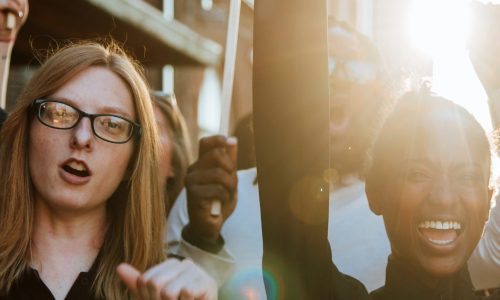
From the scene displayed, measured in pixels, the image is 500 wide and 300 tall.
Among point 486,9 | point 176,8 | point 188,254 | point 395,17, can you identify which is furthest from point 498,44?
point 176,8

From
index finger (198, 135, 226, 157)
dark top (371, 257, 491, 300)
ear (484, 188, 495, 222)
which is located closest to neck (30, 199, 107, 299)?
index finger (198, 135, 226, 157)

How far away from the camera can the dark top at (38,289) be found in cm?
125

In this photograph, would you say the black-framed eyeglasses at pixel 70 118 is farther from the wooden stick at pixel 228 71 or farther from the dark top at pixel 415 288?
the dark top at pixel 415 288

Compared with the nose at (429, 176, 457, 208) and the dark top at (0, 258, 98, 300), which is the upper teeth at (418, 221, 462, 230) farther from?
the dark top at (0, 258, 98, 300)

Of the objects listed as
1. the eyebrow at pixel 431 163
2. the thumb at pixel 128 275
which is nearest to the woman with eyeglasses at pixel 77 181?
the thumb at pixel 128 275

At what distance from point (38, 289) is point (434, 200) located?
816 millimetres

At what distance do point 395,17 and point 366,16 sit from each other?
8 cm

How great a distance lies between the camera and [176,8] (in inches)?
225

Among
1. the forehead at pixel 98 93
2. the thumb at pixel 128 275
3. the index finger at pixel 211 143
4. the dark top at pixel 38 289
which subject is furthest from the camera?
the index finger at pixel 211 143

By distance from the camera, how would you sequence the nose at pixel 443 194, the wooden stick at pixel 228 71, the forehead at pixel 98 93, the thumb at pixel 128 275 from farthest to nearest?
the wooden stick at pixel 228 71 < the nose at pixel 443 194 < the forehead at pixel 98 93 < the thumb at pixel 128 275

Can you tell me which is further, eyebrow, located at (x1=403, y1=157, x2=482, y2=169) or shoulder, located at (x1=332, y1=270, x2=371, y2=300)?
eyebrow, located at (x1=403, y1=157, x2=482, y2=169)

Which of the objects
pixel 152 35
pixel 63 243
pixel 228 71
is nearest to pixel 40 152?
pixel 63 243

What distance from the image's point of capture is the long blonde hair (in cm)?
133

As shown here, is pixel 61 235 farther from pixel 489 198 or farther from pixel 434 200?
pixel 489 198
